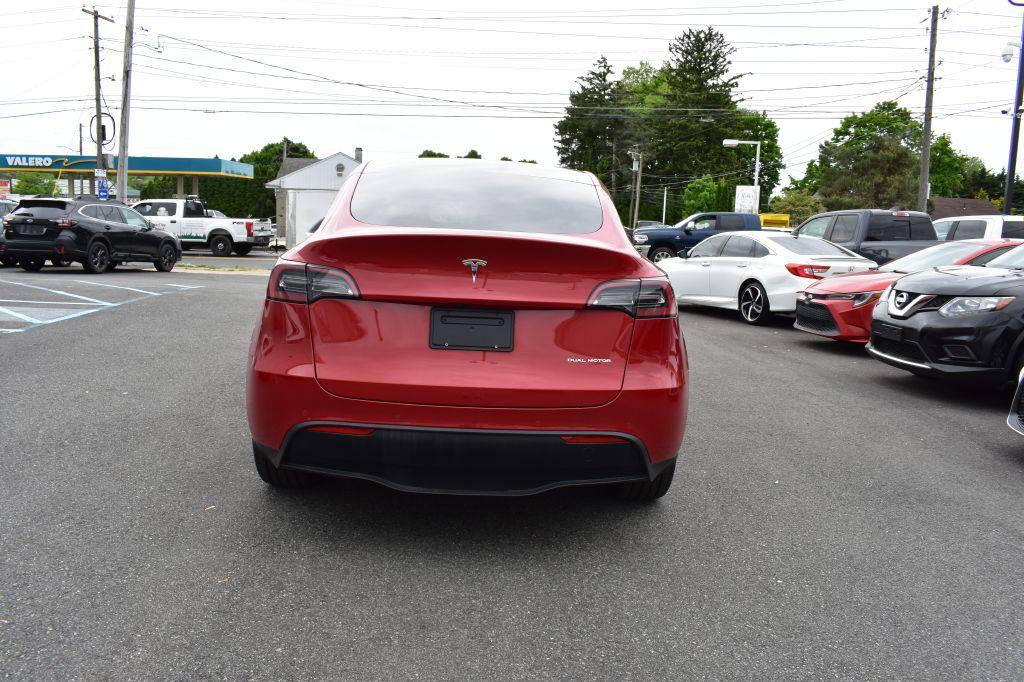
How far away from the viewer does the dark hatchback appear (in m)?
6.92

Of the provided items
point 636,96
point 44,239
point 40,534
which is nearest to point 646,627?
point 40,534

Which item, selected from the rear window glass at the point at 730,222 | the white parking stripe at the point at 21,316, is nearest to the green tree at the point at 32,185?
the rear window glass at the point at 730,222

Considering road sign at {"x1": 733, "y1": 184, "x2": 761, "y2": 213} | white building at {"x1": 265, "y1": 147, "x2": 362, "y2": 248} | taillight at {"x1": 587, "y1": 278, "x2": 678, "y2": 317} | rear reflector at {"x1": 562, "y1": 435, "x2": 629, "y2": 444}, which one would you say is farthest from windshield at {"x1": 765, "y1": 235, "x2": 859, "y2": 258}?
white building at {"x1": 265, "y1": 147, "x2": 362, "y2": 248}

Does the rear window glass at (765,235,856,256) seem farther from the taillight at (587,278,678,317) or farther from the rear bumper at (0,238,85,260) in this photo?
the rear bumper at (0,238,85,260)

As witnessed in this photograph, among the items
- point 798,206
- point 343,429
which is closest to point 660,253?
point 343,429

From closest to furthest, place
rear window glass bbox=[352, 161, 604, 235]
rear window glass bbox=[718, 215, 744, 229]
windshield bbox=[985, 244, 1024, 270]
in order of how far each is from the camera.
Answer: rear window glass bbox=[352, 161, 604, 235] < windshield bbox=[985, 244, 1024, 270] < rear window glass bbox=[718, 215, 744, 229]

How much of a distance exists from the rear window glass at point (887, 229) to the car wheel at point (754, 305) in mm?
3029

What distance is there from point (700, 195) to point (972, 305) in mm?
67287

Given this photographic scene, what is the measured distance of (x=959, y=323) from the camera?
711 cm

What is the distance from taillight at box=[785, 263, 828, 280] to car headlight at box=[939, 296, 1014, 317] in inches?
193

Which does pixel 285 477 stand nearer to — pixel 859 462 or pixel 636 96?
pixel 859 462

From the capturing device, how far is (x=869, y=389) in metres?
7.96

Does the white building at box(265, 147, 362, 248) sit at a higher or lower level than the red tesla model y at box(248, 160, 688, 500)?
higher

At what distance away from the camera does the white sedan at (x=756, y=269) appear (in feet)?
40.3
